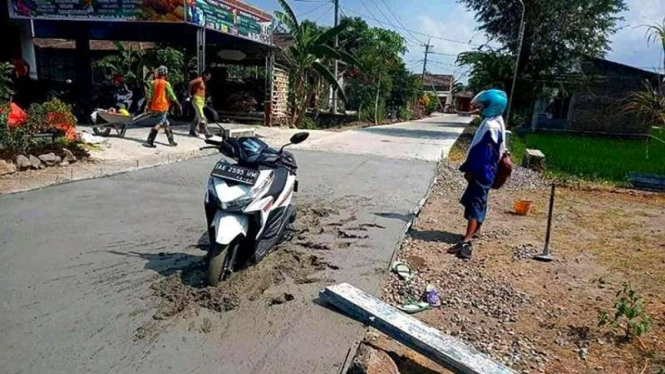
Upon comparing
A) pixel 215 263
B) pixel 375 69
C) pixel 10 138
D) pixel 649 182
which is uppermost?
pixel 375 69

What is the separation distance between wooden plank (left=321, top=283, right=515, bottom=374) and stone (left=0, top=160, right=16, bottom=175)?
18.5 ft

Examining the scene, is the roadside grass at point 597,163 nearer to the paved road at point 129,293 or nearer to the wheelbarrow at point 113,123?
the paved road at point 129,293

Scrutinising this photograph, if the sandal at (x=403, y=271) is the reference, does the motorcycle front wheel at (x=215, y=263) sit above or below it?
above

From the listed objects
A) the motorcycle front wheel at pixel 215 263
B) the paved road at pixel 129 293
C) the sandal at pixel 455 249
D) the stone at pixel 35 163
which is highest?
the motorcycle front wheel at pixel 215 263

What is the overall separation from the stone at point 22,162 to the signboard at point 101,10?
5863 millimetres

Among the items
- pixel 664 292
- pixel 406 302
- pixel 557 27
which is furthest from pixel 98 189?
pixel 557 27

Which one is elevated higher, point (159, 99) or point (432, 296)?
point (159, 99)

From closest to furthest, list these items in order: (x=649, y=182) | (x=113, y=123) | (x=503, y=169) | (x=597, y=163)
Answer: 1. (x=503, y=169)
2. (x=649, y=182)
3. (x=113, y=123)
4. (x=597, y=163)

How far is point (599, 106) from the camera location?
23453 millimetres

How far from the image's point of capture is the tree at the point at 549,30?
646 inches

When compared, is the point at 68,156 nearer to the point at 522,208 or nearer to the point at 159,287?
the point at 159,287

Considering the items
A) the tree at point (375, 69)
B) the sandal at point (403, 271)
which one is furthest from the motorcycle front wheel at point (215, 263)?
the tree at point (375, 69)

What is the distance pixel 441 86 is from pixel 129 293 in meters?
73.8

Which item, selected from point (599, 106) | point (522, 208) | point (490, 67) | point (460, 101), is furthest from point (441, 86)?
point (522, 208)
